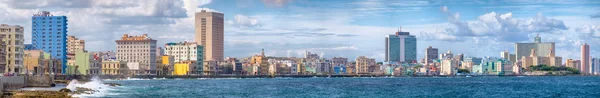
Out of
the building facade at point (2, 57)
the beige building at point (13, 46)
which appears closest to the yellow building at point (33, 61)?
the beige building at point (13, 46)

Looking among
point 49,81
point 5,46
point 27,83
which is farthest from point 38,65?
point 27,83

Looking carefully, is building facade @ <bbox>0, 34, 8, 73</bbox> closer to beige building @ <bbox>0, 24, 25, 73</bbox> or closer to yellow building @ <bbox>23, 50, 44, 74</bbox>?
beige building @ <bbox>0, 24, 25, 73</bbox>

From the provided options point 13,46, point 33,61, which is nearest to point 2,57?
point 13,46

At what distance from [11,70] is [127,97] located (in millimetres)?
73057

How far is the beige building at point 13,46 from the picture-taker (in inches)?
5764

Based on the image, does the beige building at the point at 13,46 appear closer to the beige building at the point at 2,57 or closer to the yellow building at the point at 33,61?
the beige building at the point at 2,57

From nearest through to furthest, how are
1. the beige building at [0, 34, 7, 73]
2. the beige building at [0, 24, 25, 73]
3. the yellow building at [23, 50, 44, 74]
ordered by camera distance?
the beige building at [0, 34, 7, 73], the beige building at [0, 24, 25, 73], the yellow building at [23, 50, 44, 74]

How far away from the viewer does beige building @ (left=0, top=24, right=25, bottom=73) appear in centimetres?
14641

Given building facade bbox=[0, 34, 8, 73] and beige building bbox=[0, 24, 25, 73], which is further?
beige building bbox=[0, 24, 25, 73]

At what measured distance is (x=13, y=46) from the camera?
5842 inches

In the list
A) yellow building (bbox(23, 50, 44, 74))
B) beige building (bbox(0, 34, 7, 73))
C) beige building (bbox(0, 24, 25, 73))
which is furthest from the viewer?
yellow building (bbox(23, 50, 44, 74))

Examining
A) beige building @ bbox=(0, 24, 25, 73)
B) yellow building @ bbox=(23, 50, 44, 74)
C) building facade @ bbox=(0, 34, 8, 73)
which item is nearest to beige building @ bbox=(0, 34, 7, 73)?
building facade @ bbox=(0, 34, 8, 73)

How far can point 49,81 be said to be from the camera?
116 meters

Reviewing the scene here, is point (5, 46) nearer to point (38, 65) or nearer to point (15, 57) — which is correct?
point (15, 57)
